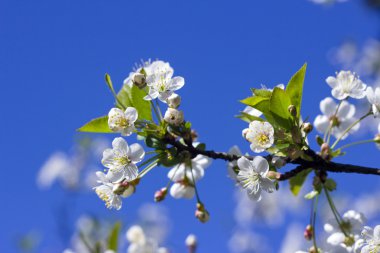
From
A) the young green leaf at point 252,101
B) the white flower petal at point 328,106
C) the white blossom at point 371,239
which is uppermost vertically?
the white flower petal at point 328,106

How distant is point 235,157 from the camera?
2.26 meters

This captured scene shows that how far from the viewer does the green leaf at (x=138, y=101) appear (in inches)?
92.1

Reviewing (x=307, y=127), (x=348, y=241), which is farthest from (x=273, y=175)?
(x=348, y=241)

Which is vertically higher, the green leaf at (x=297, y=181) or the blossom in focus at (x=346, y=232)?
the green leaf at (x=297, y=181)

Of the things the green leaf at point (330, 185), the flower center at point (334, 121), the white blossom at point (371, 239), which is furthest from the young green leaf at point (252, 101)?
the flower center at point (334, 121)

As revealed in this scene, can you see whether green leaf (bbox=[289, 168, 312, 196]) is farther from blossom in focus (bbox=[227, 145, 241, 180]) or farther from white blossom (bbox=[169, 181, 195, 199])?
white blossom (bbox=[169, 181, 195, 199])

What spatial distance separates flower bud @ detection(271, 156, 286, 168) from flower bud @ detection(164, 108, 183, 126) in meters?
0.37

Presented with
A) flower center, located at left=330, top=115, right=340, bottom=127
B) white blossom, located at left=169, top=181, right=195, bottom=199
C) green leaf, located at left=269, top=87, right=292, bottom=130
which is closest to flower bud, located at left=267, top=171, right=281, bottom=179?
green leaf, located at left=269, top=87, right=292, bottom=130

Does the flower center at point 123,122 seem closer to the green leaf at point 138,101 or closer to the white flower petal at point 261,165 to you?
the green leaf at point 138,101

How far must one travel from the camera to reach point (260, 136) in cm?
221

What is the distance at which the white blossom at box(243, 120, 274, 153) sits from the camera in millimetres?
2193

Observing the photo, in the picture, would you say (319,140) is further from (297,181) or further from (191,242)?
(191,242)

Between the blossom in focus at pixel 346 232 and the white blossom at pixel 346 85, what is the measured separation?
0.57 metres

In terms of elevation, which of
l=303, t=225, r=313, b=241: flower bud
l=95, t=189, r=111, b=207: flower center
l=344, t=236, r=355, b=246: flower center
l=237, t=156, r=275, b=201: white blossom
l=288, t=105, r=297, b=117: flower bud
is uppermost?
l=95, t=189, r=111, b=207: flower center
